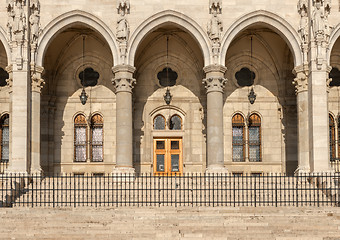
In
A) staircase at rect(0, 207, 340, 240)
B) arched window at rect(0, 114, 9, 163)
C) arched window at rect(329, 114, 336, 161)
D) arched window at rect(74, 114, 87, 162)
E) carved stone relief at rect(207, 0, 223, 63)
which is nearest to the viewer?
staircase at rect(0, 207, 340, 240)

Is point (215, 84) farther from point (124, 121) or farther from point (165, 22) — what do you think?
point (124, 121)

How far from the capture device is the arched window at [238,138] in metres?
29.5

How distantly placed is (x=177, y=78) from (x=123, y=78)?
463 cm

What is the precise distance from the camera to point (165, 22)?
2605cm

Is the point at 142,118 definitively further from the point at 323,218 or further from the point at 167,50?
the point at 323,218

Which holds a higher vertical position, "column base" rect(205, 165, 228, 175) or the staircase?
"column base" rect(205, 165, 228, 175)

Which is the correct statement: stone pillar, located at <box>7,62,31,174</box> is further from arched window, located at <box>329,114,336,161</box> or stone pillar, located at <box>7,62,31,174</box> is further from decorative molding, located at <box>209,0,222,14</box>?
arched window, located at <box>329,114,336,161</box>

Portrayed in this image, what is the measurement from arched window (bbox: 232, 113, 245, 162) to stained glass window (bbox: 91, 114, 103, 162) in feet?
21.1

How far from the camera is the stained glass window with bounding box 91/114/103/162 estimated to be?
29.4 metres

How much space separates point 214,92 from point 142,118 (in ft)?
16.0

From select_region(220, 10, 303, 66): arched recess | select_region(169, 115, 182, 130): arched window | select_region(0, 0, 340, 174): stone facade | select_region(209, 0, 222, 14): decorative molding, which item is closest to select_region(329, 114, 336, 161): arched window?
select_region(0, 0, 340, 174): stone facade

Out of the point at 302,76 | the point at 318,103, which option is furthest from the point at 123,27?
the point at 318,103

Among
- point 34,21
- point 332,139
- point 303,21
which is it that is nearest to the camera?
point 34,21

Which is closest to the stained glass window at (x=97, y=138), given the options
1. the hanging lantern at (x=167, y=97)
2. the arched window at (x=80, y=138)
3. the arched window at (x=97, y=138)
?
the arched window at (x=97, y=138)
